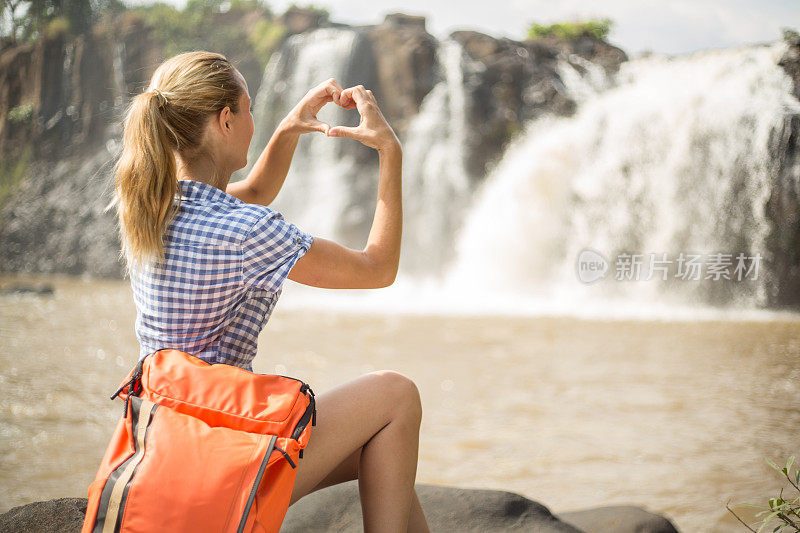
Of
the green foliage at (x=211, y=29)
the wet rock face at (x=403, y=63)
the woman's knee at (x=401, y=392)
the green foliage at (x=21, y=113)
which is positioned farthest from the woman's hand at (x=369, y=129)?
the green foliage at (x=211, y=29)

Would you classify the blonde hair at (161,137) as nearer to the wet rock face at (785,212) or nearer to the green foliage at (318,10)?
the wet rock face at (785,212)

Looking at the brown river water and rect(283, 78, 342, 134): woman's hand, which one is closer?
rect(283, 78, 342, 134): woman's hand

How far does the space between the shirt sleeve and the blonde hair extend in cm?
13

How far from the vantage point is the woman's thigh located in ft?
3.75

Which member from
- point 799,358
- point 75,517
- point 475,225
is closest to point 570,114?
point 475,225

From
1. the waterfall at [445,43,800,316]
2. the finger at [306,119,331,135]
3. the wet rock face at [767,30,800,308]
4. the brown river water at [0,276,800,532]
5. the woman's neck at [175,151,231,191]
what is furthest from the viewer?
the waterfall at [445,43,800,316]

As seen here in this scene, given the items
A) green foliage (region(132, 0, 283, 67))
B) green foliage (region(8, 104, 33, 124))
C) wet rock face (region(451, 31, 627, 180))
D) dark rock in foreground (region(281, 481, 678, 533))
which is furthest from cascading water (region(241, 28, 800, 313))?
dark rock in foreground (region(281, 481, 678, 533))

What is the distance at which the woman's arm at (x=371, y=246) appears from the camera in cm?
113

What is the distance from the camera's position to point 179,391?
1032mm

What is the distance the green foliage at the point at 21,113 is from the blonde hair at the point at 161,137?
9205 millimetres

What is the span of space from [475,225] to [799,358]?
215 inches

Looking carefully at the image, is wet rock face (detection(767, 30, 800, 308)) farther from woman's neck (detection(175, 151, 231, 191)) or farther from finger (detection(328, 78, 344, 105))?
woman's neck (detection(175, 151, 231, 191))

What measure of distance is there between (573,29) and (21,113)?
6873mm

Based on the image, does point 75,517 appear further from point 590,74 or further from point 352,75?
point 352,75
